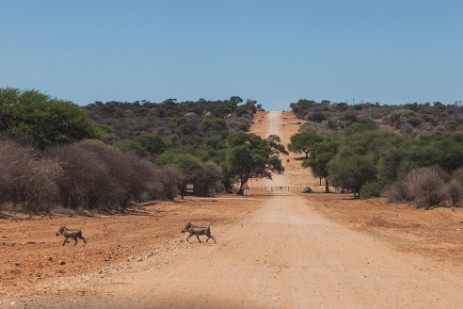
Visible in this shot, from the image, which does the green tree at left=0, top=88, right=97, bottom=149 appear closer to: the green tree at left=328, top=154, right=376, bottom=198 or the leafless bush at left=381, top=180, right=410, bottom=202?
the leafless bush at left=381, top=180, right=410, bottom=202

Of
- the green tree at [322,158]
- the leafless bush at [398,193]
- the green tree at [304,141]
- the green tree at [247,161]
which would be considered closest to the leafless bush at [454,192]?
the leafless bush at [398,193]

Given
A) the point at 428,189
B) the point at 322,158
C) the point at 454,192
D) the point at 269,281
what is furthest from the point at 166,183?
the point at 269,281

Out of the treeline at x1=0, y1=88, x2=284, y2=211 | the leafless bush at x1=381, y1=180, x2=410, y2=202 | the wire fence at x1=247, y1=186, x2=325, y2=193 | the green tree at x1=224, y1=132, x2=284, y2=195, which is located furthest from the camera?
the wire fence at x1=247, y1=186, x2=325, y2=193

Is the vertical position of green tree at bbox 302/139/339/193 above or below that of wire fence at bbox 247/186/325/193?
above

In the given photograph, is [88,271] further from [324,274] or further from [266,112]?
[266,112]

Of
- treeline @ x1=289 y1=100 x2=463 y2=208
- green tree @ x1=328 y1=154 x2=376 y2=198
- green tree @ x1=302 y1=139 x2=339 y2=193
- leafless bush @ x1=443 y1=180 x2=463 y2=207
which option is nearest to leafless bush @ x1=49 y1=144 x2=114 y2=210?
treeline @ x1=289 y1=100 x2=463 y2=208

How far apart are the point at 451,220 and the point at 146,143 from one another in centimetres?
6143

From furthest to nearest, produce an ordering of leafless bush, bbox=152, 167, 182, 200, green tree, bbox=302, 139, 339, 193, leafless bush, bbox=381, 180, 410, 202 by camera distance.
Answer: green tree, bbox=302, 139, 339, 193
leafless bush, bbox=152, 167, 182, 200
leafless bush, bbox=381, 180, 410, 202

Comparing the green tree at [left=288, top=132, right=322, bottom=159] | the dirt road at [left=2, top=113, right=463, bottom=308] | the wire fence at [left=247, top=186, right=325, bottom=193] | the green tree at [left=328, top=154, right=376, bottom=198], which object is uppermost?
the green tree at [left=288, top=132, right=322, bottom=159]

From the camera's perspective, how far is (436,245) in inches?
820

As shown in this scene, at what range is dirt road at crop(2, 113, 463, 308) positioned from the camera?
1029 centimetres

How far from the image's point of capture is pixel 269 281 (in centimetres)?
1266

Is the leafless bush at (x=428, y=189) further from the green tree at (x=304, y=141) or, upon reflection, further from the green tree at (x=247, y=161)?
the green tree at (x=304, y=141)

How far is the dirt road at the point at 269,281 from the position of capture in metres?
10.3
